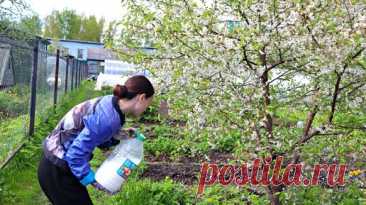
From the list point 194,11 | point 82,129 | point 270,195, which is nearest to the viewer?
point 82,129

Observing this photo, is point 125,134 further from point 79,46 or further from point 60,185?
point 79,46

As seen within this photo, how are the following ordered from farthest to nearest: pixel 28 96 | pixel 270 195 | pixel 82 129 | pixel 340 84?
1. pixel 28 96
2. pixel 270 195
3. pixel 340 84
4. pixel 82 129

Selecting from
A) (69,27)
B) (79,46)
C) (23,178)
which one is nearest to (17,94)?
(23,178)

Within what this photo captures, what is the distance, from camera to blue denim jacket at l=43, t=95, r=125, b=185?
11.0 ft

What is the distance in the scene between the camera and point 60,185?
3580 mm

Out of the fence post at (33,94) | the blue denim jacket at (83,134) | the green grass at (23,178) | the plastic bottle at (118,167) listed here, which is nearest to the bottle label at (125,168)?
the plastic bottle at (118,167)

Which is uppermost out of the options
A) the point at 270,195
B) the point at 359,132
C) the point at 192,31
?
the point at 192,31

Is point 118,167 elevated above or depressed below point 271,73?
below

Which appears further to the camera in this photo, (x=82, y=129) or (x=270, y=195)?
(x=270, y=195)

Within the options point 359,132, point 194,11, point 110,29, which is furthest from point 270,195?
point 110,29

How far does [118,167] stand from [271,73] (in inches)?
56.3

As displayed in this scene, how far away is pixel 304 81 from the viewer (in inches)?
163

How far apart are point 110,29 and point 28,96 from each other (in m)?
3.71

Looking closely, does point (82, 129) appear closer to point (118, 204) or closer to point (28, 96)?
point (118, 204)
